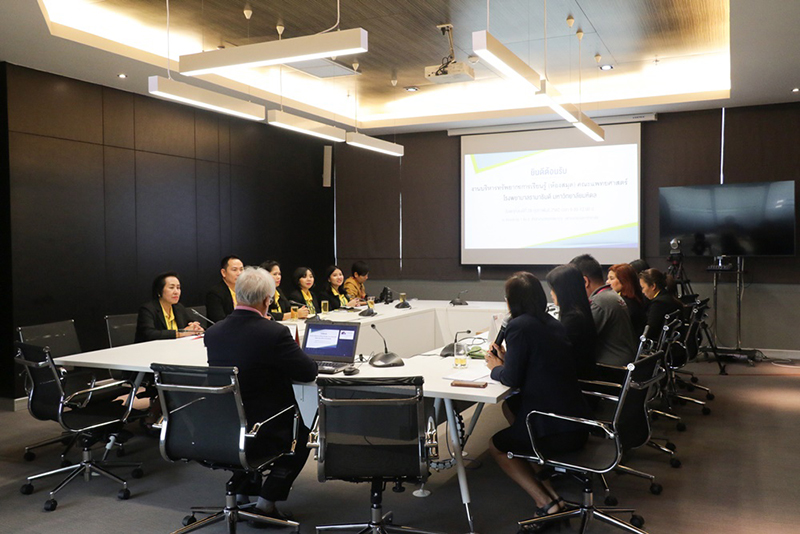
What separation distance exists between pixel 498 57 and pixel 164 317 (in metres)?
3.28

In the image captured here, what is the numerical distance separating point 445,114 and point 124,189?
450 centimetres

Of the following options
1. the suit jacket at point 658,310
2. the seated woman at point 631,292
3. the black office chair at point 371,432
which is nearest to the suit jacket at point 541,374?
the black office chair at point 371,432

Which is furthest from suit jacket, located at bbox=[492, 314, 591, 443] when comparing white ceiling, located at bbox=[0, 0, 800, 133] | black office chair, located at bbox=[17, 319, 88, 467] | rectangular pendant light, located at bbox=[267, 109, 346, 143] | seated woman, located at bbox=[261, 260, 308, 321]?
rectangular pendant light, located at bbox=[267, 109, 346, 143]

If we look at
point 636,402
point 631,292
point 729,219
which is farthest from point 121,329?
point 729,219

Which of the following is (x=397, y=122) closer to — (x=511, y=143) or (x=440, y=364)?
(x=511, y=143)

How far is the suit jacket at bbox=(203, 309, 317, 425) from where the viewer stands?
10.2 ft

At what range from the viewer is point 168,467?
13.9ft

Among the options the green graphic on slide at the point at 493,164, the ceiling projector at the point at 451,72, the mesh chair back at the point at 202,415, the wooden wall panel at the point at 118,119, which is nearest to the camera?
the mesh chair back at the point at 202,415

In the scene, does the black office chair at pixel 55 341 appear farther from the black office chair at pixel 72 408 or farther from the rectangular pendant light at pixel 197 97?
the rectangular pendant light at pixel 197 97

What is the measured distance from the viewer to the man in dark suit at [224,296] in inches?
231

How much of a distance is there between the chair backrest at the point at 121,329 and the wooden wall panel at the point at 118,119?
244cm

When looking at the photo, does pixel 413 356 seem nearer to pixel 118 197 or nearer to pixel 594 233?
pixel 118 197

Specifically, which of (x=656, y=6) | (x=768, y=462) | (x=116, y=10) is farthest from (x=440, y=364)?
(x=116, y=10)

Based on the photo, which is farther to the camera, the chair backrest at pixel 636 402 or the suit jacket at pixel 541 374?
the suit jacket at pixel 541 374
